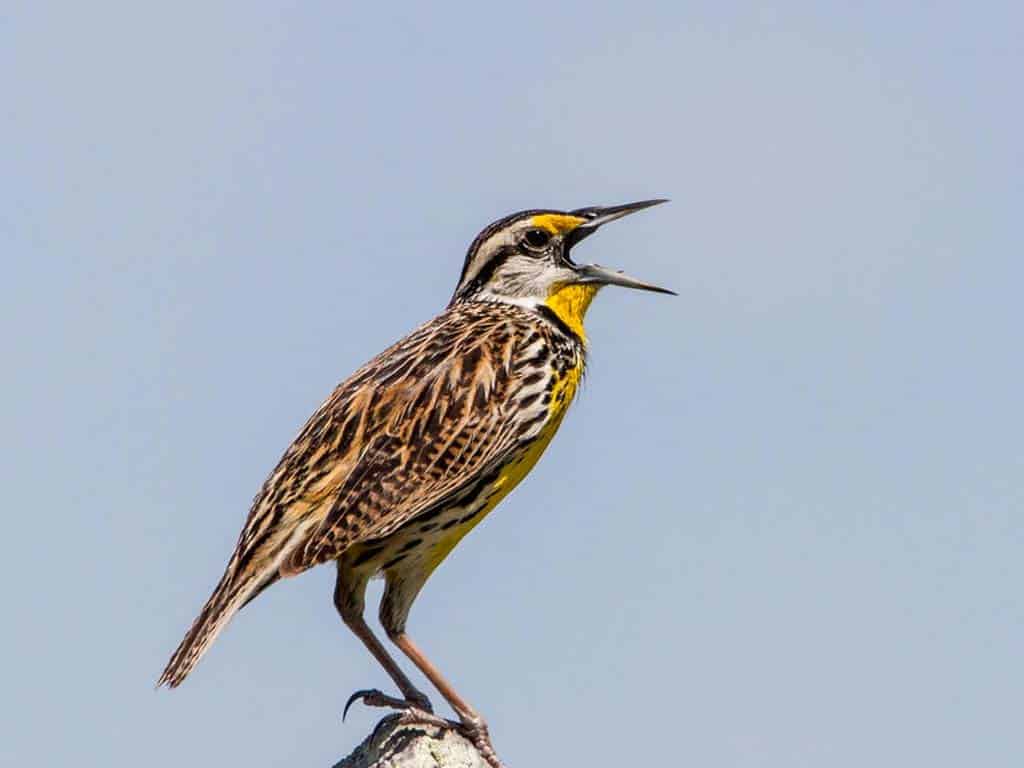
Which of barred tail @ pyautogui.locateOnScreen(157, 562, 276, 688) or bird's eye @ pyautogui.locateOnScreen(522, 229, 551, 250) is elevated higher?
bird's eye @ pyautogui.locateOnScreen(522, 229, 551, 250)

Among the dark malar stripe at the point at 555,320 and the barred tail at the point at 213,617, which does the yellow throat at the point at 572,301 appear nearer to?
the dark malar stripe at the point at 555,320

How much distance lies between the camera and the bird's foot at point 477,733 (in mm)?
7336

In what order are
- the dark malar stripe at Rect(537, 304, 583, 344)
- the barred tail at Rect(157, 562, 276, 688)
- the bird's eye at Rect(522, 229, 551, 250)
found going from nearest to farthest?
the barred tail at Rect(157, 562, 276, 688) → the dark malar stripe at Rect(537, 304, 583, 344) → the bird's eye at Rect(522, 229, 551, 250)

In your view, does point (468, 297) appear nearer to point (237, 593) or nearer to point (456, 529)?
point (456, 529)

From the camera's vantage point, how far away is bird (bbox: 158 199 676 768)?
24.6ft

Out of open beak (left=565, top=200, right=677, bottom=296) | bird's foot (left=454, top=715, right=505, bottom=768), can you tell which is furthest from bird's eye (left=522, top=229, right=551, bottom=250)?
bird's foot (left=454, top=715, right=505, bottom=768)

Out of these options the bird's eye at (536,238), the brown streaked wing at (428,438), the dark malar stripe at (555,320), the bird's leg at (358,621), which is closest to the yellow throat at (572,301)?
the dark malar stripe at (555,320)

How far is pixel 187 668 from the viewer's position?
7.11 meters

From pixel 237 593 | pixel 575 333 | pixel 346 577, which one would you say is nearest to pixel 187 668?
pixel 237 593

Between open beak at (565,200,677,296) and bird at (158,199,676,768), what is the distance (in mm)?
64

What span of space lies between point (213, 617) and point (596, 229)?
2.74 m

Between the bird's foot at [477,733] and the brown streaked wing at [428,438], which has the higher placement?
the brown streaked wing at [428,438]

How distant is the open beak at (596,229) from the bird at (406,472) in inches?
2.5

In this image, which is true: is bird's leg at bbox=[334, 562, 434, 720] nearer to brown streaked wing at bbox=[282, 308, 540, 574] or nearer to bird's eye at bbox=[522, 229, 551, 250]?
brown streaked wing at bbox=[282, 308, 540, 574]
